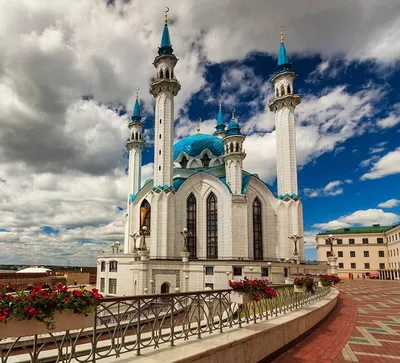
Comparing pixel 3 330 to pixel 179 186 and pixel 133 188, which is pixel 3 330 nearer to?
pixel 179 186

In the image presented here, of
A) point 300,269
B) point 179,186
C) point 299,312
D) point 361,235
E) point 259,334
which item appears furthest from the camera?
point 361,235

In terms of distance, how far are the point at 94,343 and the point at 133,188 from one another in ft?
136

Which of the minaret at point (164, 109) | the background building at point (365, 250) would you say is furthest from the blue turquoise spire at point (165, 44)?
the background building at point (365, 250)

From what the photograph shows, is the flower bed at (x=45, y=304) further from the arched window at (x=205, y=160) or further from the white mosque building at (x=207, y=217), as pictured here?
the arched window at (x=205, y=160)

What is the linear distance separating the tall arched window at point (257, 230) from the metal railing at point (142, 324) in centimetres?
3064

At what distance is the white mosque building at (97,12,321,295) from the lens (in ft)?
100

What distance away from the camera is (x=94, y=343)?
429cm

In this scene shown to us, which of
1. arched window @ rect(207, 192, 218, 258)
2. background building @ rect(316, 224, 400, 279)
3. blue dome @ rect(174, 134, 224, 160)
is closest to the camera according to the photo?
arched window @ rect(207, 192, 218, 258)

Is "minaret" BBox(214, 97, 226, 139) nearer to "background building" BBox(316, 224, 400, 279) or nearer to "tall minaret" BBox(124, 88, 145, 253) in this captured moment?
"tall minaret" BBox(124, 88, 145, 253)

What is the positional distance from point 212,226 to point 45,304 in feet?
112

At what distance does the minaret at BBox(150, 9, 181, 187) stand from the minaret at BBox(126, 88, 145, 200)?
369 inches

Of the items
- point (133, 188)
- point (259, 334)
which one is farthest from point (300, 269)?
point (259, 334)

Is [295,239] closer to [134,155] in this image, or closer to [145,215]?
[145,215]

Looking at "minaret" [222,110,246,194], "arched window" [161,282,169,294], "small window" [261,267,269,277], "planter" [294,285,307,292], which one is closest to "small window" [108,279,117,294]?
"arched window" [161,282,169,294]
